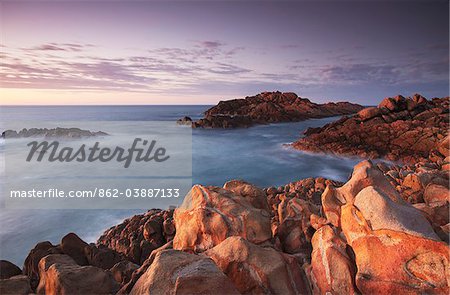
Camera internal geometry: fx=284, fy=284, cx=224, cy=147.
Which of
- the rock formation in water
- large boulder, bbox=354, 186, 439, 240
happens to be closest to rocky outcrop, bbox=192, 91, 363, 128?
the rock formation in water

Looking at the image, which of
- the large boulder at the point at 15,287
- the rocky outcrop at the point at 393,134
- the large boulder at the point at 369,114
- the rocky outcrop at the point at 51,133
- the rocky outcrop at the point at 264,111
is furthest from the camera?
A: the rocky outcrop at the point at 264,111

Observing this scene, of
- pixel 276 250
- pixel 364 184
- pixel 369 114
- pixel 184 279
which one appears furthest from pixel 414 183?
pixel 369 114

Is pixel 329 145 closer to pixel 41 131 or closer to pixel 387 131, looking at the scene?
pixel 387 131

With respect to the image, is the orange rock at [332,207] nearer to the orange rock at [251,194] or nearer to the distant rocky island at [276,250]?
the distant rocky island at [276,250]

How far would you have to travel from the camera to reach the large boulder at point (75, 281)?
12.7 feet

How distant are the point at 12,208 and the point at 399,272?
50.2ft

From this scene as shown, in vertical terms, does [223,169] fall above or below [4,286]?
below

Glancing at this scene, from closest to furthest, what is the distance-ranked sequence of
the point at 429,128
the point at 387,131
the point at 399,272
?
the point at 399,272 → the point at 429,128 → the point at 387,131

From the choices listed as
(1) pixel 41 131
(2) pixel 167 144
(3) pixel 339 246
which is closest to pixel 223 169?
(2) pixel 167 144

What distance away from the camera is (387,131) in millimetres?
21922

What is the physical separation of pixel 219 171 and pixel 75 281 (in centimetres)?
1655

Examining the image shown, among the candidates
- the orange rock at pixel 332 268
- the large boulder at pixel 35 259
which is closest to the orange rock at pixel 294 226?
the orange rock at pixel 332 268

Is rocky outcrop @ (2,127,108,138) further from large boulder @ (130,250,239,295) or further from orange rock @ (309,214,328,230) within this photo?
large boulder @ (130,250,239,295)

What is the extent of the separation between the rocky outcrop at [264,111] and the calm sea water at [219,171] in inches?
115
